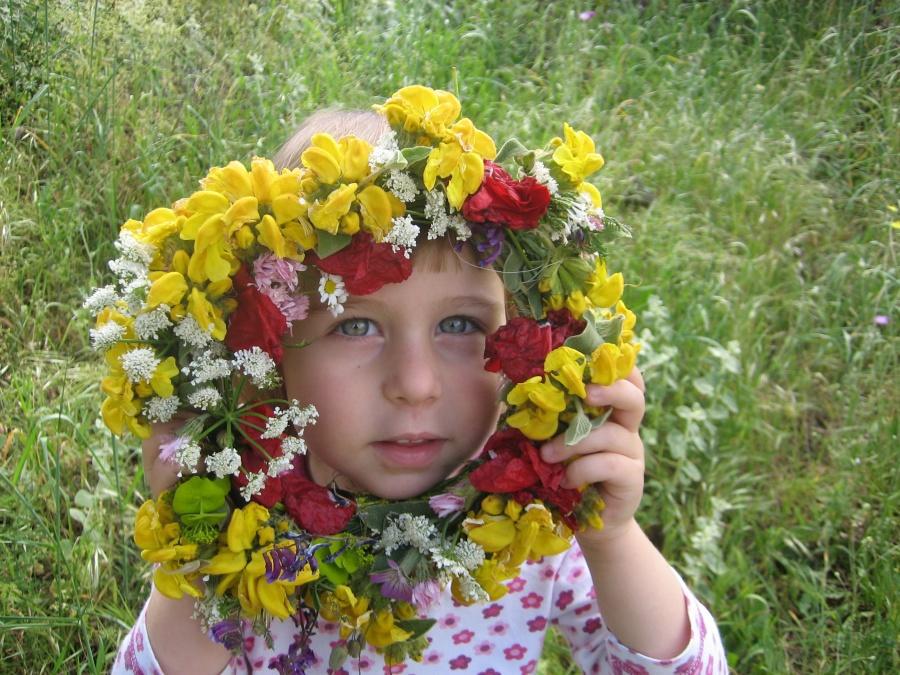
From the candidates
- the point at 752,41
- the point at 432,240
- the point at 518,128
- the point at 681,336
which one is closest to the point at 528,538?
the point at 432,240

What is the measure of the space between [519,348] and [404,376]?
0.18 meters

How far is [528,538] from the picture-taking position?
1501mm

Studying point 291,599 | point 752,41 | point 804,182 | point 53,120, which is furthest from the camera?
point 752,41

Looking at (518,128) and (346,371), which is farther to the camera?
(518,128)

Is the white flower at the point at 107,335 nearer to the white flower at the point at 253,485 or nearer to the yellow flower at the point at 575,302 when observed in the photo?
the white flower at the point at 253,485

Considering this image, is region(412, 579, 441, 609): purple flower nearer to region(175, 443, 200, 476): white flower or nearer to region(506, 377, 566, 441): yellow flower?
region(506, 377, 566, 441): yellow flower

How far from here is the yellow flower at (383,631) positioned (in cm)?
157

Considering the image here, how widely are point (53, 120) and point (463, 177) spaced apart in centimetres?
214

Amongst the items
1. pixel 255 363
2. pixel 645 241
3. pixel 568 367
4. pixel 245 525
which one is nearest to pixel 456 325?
pixel 568 367

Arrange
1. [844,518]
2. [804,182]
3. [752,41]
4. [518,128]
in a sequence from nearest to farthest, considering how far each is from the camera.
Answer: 1. [844,518]
2. [518,128]
3. [804,182]
4. [752,41]

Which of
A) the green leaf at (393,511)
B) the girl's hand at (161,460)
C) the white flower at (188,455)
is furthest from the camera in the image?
the green leaf at (393,511)

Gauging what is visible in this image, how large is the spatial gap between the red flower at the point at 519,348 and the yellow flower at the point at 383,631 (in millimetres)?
428

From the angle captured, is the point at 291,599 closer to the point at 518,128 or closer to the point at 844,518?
the point at 844,518

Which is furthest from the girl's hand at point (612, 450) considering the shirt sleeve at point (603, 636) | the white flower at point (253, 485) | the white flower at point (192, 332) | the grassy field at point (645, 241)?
the grassy field at point (645, 241)
